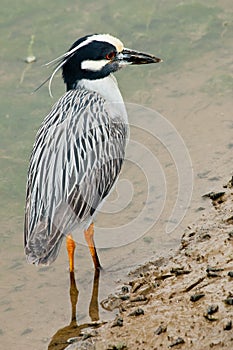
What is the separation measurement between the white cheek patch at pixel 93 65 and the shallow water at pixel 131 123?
1.23 metres

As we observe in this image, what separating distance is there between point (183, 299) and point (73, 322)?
1.01 metres

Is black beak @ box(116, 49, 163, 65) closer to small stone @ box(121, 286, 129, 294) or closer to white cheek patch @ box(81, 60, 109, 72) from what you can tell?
white cheek patch @ box(81, 60, 109, 72)

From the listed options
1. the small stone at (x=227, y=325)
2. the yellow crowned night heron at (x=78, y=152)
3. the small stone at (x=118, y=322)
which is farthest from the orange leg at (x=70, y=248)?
the small stone at (x=227, y=325)

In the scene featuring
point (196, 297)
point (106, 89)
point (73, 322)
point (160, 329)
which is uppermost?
point (106, 89)

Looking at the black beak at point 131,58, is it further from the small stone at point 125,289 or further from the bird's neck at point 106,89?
the small stone at point 125,289

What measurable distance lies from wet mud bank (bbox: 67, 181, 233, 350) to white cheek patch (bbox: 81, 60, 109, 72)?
4.75 feet

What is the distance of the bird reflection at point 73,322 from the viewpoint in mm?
5445

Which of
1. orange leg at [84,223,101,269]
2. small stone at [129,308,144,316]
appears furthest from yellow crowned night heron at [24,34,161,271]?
small stone at [129,308,144,316]

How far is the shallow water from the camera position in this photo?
19.7ft

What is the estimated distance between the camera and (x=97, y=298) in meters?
5.93

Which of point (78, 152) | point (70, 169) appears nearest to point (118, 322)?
point (70, 169)

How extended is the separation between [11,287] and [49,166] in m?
0.99

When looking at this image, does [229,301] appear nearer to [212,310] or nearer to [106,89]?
[212,310]

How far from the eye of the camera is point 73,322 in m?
5.72
